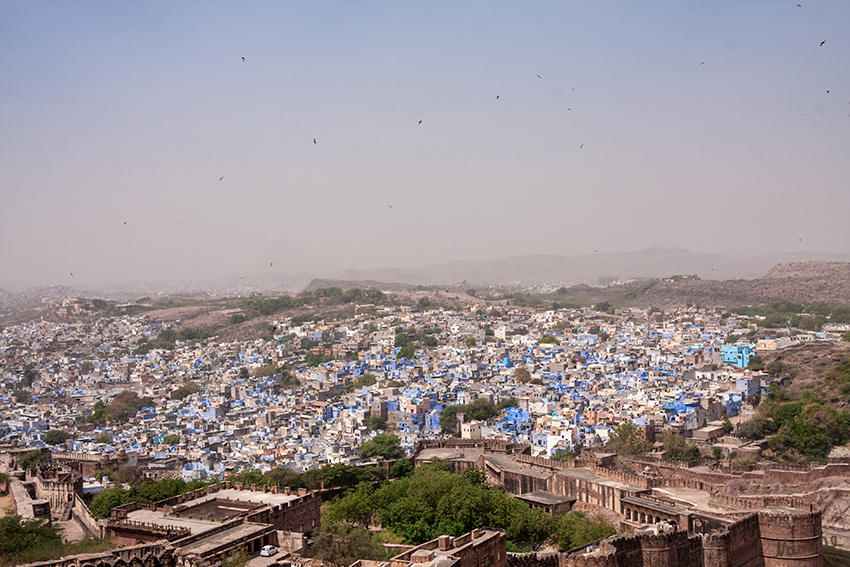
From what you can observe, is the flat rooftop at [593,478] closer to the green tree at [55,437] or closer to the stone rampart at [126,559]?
the stone rampart at [126,559]

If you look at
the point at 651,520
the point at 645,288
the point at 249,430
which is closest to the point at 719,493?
the point at 651,520

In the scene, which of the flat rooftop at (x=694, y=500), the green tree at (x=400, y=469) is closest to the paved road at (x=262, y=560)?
the flat rooftop at (x=694, y=500)

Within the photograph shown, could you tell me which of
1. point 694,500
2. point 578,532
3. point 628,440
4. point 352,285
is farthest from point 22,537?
point 352,285

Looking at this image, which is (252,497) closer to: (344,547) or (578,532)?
(344,547)

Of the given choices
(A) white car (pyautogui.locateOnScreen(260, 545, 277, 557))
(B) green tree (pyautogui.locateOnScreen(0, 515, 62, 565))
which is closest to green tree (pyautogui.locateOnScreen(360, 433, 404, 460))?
(A) white car (pyautogui.locateOnScreen(260, 545, 277, 557))

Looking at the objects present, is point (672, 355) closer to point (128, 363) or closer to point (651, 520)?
point (651, 520)

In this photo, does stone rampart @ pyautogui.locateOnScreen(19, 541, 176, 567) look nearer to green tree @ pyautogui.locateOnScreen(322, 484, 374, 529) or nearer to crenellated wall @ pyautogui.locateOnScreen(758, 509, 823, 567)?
green tree @ pyautogui.locateOnScreen(322, 484, 374, 529)
